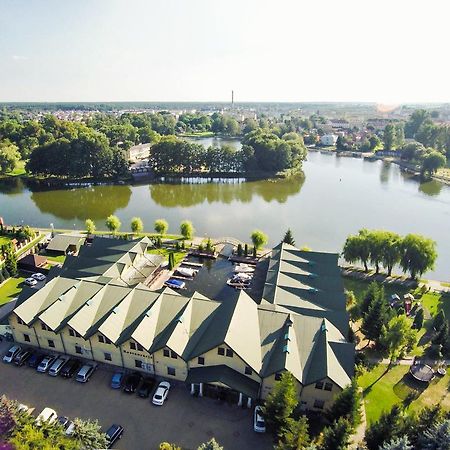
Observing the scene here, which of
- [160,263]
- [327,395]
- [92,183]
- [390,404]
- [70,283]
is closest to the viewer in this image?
[327,395]

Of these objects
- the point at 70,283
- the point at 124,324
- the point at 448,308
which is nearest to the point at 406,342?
the point at 448,308

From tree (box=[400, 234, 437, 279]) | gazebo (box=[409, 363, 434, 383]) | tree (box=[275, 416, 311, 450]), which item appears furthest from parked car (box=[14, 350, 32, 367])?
tree (box=[400, 234, 437, 279])

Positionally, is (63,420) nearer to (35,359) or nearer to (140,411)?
(140,411)

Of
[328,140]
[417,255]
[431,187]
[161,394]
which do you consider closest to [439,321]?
[417,255]

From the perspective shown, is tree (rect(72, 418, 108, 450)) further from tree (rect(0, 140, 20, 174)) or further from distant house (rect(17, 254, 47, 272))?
tree (rect(0, 140, 20, 174))

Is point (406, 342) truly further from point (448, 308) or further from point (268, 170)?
point (268, 170)

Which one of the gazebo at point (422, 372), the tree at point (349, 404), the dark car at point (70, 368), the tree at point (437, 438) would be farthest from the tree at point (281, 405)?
the dark car at point (70, 368)
